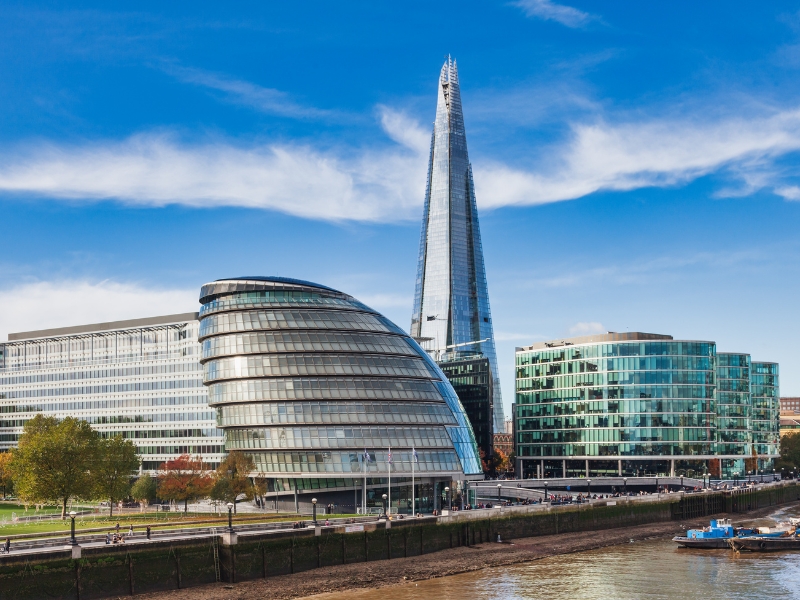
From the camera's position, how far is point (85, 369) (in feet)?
449

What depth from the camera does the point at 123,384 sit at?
131 m

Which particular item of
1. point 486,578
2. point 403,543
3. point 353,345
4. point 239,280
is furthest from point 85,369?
point 486,578

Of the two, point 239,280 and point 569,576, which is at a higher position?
point 239,280

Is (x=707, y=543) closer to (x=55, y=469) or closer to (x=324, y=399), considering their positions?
(x=324, y=399)

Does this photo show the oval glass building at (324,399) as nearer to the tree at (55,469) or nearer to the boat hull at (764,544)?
the tree at (55,469)

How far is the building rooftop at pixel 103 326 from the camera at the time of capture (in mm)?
125750

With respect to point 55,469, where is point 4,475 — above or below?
below

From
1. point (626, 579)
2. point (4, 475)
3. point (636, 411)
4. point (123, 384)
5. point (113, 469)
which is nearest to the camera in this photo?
point (626, 579)

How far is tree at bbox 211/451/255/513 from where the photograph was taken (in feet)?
300

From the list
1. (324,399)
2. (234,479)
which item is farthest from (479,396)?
(234,479)

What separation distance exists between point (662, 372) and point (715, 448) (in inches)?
658

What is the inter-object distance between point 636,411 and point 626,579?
97.3m

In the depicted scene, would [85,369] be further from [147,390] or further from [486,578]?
[486,578]

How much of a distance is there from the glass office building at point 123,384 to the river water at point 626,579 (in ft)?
185
